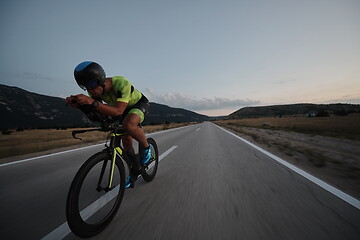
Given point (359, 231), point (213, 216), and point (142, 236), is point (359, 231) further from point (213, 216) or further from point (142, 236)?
point (142, 236)

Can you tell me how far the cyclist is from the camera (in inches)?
68.2

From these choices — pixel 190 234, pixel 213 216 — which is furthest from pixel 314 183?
pixel 190 234

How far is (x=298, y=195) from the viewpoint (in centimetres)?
223

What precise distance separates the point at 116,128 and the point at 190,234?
148 centimetres

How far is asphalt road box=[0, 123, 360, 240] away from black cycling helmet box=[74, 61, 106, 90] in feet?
5.22

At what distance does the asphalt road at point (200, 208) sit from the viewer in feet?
4.88

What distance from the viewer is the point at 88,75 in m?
1.97

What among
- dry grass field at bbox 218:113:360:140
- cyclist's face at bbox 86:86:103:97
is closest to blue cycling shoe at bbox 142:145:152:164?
cyclist's face at bbox 86:86:103:97

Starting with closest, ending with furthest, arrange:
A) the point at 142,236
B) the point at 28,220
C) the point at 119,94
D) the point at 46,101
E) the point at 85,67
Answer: the point at 142,236, the point at 28,220, the point at 85,67, the point at 119,94, the point at 46,101

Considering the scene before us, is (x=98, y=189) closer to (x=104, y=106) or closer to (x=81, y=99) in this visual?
(x=104, y=106)

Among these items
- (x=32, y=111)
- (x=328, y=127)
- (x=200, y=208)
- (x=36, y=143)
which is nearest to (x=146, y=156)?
(x=200, y=208)

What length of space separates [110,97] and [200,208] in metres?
1.98

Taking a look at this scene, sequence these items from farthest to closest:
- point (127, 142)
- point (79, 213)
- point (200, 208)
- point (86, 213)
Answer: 1. point (127, 142)
2. point (200, 208)
3. point (86, 213)
4. point (79, 213)

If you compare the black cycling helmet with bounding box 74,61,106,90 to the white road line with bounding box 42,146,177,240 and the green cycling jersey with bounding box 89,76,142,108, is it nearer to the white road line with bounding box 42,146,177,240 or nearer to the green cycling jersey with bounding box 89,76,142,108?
the green cycling jersey with bounding box 89,76,142,108
